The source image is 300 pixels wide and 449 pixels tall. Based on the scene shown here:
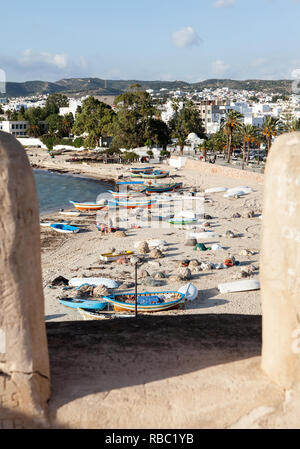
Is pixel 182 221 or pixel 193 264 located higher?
pixel 182 221

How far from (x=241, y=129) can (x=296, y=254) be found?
5066 cm

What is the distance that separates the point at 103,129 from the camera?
7862cm

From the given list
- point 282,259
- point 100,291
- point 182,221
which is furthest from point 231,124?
point 282,259

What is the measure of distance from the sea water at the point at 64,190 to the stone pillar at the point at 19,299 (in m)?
38.0

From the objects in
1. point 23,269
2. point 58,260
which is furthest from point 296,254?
point 58,260

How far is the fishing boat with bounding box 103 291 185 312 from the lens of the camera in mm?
18438

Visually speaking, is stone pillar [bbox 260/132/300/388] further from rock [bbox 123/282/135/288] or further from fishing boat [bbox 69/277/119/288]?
rock [bbox 123/282/135/288]

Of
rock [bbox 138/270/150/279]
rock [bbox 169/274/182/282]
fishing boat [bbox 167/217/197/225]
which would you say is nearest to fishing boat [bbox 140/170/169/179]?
fishing boat [bbox 167/217/197/225]

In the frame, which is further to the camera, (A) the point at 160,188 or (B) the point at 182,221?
(A) the point at 160,188

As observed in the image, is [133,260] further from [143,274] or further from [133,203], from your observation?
[133,203]

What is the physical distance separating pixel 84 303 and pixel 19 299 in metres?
12.7

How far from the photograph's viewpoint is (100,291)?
20.3 meters
